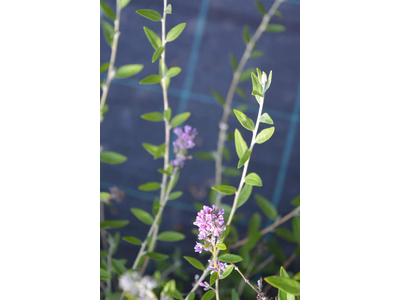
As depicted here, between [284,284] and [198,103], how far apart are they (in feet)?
3.68

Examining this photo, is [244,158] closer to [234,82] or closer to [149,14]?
[149,14]

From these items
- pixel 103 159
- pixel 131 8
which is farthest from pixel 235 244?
pixel 131 8

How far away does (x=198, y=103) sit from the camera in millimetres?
1456

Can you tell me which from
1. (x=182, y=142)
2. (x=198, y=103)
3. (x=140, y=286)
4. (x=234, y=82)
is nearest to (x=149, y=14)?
(x=182, y=142)

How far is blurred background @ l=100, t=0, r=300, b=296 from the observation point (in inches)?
54.5

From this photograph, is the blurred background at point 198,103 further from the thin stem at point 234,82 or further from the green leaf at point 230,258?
the green leaf at point 230,258

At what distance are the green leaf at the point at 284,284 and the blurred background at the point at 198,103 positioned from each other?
98cm

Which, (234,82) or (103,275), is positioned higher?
(234,82)

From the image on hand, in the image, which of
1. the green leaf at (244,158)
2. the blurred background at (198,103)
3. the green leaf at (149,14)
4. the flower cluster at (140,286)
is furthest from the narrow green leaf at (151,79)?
the blurred background at (198,103)

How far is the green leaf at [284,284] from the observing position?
0.39m

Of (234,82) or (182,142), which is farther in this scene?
(234,82)

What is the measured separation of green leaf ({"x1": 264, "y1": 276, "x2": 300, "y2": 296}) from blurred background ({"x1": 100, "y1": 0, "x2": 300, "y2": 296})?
982mm
